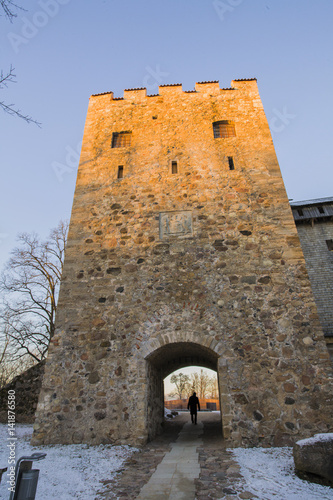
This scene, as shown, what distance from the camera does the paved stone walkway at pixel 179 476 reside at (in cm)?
349

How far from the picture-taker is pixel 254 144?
9.17m

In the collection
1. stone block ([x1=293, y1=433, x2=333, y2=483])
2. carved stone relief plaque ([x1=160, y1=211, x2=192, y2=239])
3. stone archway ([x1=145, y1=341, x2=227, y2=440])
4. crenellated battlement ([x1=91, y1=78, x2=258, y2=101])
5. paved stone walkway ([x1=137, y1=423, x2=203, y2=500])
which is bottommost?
paved stone walkway ([x1=137, y1=423, x2=203, y2=500])

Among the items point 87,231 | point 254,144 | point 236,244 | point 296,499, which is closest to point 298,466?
point 296,499

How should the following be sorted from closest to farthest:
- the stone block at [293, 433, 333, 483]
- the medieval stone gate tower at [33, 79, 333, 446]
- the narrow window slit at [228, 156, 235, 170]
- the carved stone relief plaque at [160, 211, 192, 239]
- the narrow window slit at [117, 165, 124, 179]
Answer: the stone block at [293, 433, 333, 483] → the medieval stone gate tower at [33, 79, 333, 446] → the carved stone relief plaque at [160, 211, 192, 239] → the narrow window slit at [228, 156, 235, 170] → the narrow window slit at [117, 165, 124, 179]

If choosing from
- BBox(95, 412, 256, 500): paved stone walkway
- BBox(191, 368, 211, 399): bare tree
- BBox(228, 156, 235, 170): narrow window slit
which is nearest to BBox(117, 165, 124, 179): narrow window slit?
BBox(228, 156, 235, 170): narrow window slit

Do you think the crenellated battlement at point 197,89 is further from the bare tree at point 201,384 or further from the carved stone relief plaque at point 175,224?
the bare tree at point 201,384

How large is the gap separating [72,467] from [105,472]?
0.60 m

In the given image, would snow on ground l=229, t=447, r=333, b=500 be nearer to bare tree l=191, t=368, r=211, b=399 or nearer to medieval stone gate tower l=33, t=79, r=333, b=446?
medieval stone gate tower l=33, t=79, r=333, b=446

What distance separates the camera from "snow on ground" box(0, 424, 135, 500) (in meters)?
3.60

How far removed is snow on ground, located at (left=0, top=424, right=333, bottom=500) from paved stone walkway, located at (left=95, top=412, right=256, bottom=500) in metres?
0.15

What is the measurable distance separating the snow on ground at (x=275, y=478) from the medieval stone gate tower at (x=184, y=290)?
787 mm

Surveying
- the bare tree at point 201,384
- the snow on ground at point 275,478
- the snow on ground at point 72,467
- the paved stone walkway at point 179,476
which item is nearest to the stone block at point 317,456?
the snow on ground at point 275,478

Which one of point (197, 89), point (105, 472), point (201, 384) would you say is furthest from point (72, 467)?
point (201, 384)

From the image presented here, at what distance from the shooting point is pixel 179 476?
416 cm
